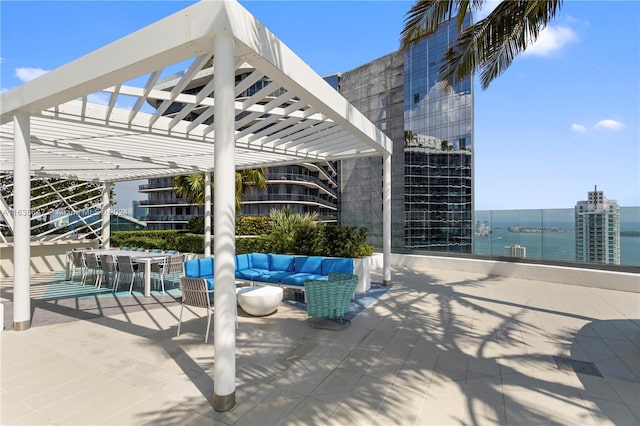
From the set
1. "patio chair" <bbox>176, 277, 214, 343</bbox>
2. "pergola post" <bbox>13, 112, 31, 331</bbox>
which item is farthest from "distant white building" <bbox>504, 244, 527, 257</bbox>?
"pergola post" <bbox>13, 112, 31, 331</bbox>

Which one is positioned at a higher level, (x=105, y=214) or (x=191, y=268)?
(x=105, y=214)

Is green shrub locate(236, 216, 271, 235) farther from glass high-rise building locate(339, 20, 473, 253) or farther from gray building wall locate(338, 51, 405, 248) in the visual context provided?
gray building wall locate(338, 51, 405, 248)

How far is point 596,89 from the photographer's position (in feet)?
31.3

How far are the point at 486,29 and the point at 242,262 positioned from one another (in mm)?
6966

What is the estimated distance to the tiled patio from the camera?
2.96m

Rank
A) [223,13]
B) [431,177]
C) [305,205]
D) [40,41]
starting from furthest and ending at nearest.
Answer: [305,205], [431,177], [40,41], [223,13]

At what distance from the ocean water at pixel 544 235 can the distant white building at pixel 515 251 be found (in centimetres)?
9

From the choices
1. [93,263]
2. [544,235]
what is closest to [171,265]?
[93,263]

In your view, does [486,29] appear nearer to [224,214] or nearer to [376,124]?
[224,214]

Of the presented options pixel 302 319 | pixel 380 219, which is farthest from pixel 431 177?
pixel 302 319

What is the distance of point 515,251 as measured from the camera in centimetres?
1068

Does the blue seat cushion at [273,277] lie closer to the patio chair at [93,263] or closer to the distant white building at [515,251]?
the patio chair at [93,263]

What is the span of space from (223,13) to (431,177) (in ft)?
116

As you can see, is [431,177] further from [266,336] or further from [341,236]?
[266,336]
